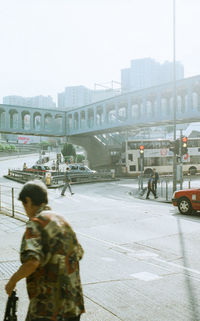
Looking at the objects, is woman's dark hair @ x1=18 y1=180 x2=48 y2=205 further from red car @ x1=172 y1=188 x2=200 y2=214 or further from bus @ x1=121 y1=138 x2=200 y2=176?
bus @ x1=121 y1=138 x2=200 y2=176

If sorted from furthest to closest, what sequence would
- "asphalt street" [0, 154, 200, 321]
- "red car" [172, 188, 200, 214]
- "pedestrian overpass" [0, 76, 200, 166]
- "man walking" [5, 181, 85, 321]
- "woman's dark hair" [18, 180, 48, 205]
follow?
"pedestrian overpass" [0, 76, 200, 166], "red car" [172, 188, 200, 214], "asphalt street" [0, 154, 200, 321], "woman's dark hair" [18, 180, 48, 205], "man walking" [5, 181, 85, 321]

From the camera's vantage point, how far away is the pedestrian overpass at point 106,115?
126 feet

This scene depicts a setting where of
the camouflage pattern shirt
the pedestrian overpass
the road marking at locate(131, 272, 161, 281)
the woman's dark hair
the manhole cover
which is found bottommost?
the road marking at locate(131, 272, 161, 281)

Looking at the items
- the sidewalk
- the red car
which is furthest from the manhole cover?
the red car

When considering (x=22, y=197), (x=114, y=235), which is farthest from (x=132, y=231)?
(x=22, y=197)

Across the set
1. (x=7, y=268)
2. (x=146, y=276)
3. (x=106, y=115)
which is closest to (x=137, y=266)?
(x=146, y=276)

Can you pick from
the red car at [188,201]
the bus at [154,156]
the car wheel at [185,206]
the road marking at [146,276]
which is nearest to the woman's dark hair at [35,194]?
the road marking at [146,276]

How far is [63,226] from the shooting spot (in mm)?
2594

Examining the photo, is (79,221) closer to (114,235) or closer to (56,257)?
(114,235)

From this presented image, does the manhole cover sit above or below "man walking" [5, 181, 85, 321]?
below

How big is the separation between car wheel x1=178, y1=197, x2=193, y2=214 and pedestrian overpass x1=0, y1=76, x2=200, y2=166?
22.1 m

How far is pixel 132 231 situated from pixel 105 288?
4656 mm

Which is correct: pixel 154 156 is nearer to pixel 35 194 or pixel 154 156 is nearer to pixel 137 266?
pixel 137 266

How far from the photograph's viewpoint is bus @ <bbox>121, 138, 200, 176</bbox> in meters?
36.9
